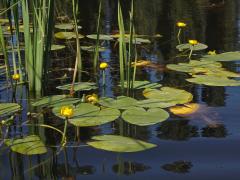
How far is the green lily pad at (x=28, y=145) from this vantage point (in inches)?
68.0

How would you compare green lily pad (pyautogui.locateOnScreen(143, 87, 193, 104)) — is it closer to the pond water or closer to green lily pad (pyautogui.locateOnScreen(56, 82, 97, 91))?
the pond water

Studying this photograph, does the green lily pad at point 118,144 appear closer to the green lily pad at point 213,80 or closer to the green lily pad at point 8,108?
the green lily pad at point 8,108

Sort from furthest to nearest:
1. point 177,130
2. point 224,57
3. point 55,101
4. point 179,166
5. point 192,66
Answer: point 224,57 → point 192,66 → point 55,101 → point 177,130 → point 179,166

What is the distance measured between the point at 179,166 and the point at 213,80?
40.9 inches

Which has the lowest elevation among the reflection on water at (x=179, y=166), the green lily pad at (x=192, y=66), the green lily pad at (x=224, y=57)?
the reflection on water at (x=179, y=166)

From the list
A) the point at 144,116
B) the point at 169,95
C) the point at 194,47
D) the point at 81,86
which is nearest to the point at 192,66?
the point at 194,47

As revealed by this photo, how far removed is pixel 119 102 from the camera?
2.19 metres

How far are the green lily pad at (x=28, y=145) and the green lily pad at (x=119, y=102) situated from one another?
1.46 feet

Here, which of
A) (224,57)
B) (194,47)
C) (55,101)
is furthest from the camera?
(194,47)

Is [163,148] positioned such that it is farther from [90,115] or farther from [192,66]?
[192,66]

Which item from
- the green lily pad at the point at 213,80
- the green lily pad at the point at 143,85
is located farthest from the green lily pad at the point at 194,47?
the green lily pad at the point at 143,85

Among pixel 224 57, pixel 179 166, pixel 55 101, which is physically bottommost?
pixel 179 166

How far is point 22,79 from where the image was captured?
101 inches

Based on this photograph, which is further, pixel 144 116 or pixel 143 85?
pixel 143 85
